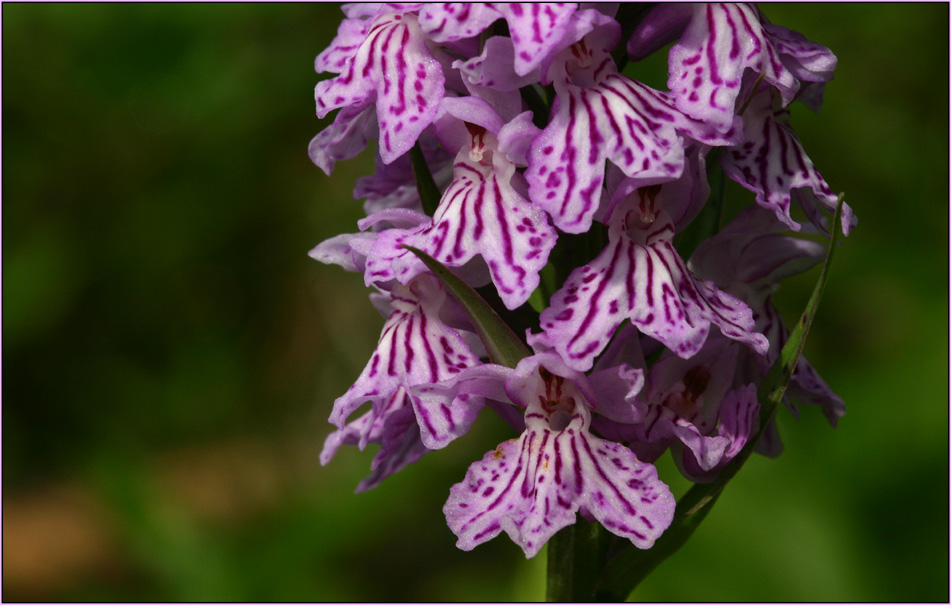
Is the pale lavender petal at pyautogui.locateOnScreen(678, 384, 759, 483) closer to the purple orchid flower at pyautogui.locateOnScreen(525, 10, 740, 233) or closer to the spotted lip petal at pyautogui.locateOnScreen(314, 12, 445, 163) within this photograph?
the purple orchid flower at pyautogui.locateOnScreen(525, 10, 740, 233)

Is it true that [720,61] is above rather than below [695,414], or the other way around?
above

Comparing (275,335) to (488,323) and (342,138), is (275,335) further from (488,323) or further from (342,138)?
(488,323)

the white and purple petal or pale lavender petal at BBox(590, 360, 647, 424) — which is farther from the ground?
the white and purple petal

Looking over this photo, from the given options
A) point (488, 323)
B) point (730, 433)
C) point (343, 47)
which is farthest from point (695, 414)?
point (343, 47)

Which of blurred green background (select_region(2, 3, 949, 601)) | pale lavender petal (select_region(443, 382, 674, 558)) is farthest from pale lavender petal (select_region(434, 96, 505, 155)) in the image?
blurred green background (select_region(2, 3, 949, 601))

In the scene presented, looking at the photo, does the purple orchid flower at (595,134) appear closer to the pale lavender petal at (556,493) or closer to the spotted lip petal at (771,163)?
the spotted lip petal at (771,163)

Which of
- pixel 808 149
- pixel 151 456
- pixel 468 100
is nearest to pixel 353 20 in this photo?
pixel 468 100

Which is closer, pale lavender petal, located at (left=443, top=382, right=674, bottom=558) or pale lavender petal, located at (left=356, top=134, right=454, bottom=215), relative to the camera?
pale lavender petal, located at (left=443, top=382, right=674, bottom=558)
